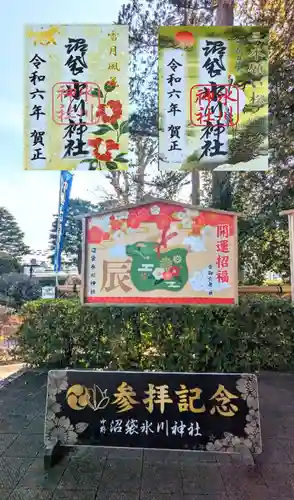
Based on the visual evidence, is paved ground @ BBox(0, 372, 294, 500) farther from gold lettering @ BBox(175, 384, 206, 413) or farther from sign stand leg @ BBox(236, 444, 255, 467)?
gold lettering @ BBox(175, 384, 206, 413)

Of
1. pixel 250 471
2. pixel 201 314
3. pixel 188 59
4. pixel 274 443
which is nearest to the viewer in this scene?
pixel 250 471

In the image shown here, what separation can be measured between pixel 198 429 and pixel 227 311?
231 cm

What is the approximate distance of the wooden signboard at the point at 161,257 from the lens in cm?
451

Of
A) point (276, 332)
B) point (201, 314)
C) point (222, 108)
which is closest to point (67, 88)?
point (222, 108)

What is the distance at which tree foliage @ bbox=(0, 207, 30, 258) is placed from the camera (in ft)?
110

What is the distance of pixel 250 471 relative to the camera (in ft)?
8.30

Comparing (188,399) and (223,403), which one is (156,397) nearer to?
(188,399)

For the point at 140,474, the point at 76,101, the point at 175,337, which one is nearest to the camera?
the point at 140,474

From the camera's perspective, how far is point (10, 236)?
112ft

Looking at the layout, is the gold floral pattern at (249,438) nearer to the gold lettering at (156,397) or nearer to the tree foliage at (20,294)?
the gold lettering at (156,397)

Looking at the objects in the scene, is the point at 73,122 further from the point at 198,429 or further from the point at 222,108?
the point at 198,429

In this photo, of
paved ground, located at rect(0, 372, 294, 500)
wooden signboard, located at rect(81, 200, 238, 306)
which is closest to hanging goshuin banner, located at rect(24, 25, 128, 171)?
wooden signboard, located at rect(81, 200, 238, 306)

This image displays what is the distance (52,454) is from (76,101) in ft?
13.9

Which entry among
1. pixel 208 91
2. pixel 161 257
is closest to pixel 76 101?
pixel 208 91
